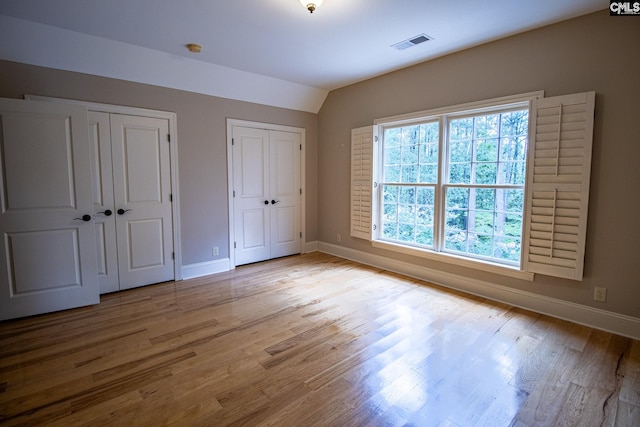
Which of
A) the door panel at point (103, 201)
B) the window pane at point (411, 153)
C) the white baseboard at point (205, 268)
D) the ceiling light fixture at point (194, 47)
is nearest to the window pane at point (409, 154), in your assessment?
the window pane at point (411, 153)

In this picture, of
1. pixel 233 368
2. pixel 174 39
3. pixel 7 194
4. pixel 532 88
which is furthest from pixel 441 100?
pixel 7 194

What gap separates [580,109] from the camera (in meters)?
2.63

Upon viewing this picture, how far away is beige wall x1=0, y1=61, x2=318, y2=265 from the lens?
3391 millimetres

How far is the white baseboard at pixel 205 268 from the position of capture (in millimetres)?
4078

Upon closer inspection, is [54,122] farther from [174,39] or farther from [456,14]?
[456,14]

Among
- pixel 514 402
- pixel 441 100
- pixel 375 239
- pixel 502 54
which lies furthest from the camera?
pixel 375 239

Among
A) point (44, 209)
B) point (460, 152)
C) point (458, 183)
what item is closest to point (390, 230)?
point (458, 183)

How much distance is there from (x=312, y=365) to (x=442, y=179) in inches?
104

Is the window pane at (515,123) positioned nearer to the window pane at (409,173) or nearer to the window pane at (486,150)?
the window pane at (486,150)

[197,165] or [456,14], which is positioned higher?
[456,14]

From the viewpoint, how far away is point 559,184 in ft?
9.07

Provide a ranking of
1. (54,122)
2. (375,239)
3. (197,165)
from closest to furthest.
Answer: (54,122) < (197,165) < (375,239)

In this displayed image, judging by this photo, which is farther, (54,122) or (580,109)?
(54,122)

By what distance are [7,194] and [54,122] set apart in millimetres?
778
